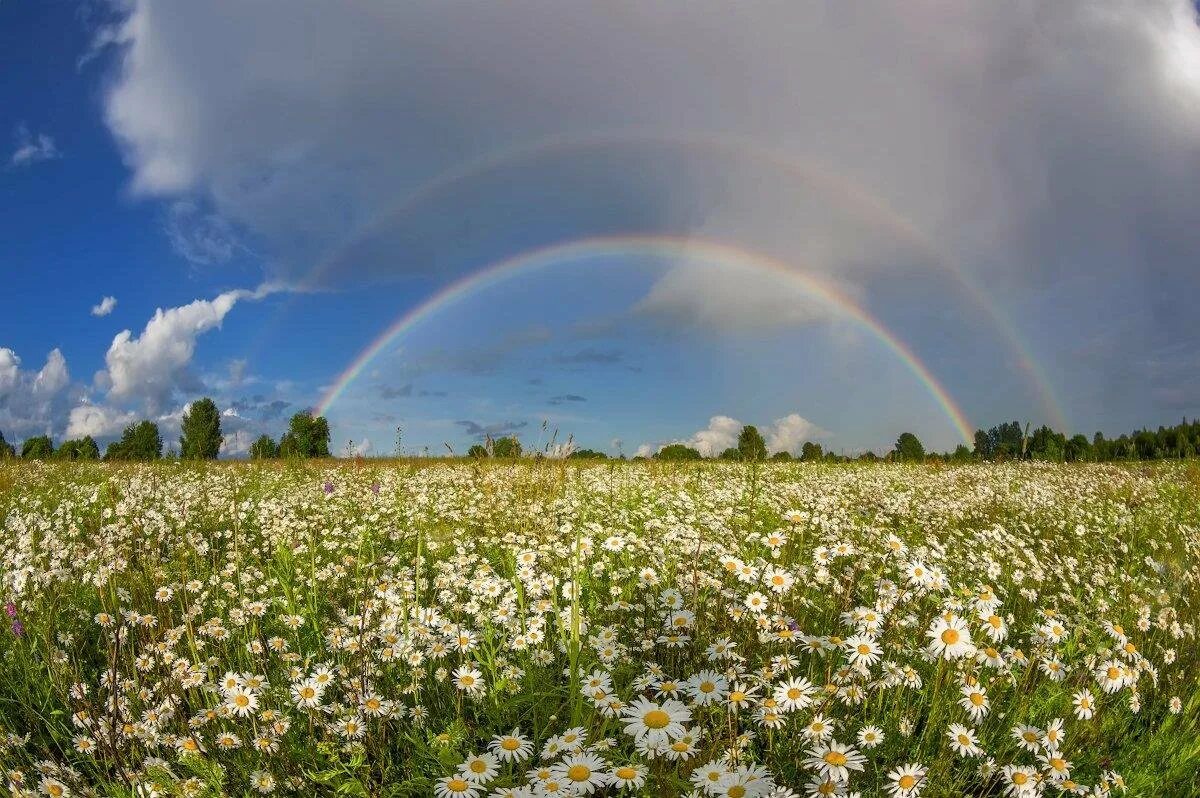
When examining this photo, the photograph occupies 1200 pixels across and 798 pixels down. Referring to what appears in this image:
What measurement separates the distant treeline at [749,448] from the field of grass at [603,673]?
2.47 metres

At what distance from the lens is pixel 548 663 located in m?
3.45

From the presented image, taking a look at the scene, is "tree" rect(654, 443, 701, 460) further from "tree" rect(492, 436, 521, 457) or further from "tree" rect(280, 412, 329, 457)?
"tree" rect(280, 412, 329, 457)

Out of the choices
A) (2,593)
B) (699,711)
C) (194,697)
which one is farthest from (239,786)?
(2,593)

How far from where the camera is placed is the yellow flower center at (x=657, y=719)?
213 centimetres

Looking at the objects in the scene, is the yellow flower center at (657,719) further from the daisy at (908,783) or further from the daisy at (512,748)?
the daisy at (908,783)

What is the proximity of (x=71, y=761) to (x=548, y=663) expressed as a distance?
261cm

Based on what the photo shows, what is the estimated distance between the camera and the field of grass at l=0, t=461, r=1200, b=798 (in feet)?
8.26

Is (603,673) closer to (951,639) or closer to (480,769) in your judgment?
(480,769)

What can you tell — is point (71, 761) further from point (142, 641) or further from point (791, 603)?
point (791, 603)

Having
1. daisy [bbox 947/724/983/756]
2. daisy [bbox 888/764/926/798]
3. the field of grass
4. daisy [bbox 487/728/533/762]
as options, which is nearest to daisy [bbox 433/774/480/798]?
the field of grass

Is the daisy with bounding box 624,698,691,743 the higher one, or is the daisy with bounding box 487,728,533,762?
the daisy with bounding box 624,698,691,743

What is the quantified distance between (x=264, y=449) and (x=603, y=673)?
19.5 metres

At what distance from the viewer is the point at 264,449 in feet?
64.1

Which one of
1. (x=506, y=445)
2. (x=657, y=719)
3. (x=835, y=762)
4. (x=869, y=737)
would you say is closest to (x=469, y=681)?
(x=657, y=719)
